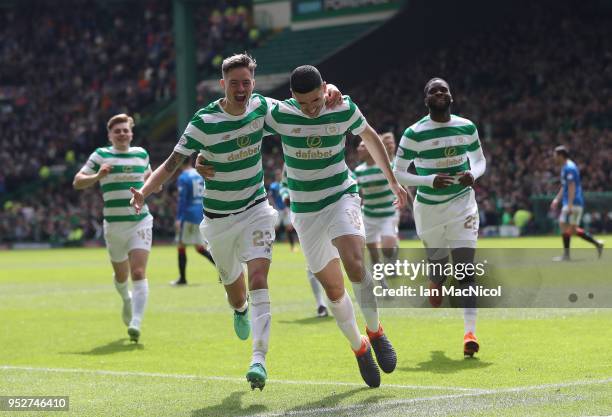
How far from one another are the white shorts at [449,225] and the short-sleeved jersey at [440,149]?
3.0 inches

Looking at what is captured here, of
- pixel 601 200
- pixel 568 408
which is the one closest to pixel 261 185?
pixel 568 408

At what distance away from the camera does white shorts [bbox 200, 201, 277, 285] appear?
28.7 ft

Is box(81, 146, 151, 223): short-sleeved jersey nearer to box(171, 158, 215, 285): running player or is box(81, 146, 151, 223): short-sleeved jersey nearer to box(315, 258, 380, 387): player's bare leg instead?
box(315, 258, 380, 387): player's bare leg

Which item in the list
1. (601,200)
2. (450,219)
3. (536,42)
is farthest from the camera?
(536,42)

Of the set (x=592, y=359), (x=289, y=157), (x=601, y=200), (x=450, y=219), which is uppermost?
(x=289, y=157)

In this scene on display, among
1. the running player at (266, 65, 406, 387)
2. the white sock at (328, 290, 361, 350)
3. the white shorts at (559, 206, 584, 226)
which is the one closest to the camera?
the white sock at (328, 290, 361, 350)

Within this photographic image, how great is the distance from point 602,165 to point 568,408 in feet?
101

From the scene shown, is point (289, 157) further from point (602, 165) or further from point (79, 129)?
point (79, 129)

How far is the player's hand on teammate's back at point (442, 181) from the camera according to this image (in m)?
10.1

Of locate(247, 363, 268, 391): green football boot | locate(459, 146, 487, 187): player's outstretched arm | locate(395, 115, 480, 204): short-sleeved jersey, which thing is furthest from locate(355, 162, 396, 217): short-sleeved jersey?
locate(247, 363, 268, 391): green football boot

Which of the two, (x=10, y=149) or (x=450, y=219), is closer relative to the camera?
(x=450, y=219)

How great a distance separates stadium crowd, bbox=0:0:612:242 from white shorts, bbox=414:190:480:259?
2544cm

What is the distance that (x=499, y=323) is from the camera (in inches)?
494

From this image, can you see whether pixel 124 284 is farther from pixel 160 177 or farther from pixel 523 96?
pixel 523 96
